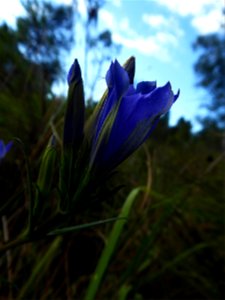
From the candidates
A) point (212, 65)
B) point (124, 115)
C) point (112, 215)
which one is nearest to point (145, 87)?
point (124, 115)

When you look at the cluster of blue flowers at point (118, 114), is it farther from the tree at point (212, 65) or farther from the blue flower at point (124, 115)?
the tree at point (212, 65)

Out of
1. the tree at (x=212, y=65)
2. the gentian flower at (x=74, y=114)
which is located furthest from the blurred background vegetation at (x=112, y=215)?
the tree at (x=212, y=65)

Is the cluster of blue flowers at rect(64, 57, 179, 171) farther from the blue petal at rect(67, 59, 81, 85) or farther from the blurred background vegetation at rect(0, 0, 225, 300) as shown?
the blurred background vegetation at rect(0, 0, 225, 300)

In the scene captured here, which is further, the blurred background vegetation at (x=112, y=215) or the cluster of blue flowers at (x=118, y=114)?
the blurred background vegetation at (x=112, y=215)

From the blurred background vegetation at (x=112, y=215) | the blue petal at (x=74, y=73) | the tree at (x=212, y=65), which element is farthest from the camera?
the tree at (x=212, y=65)

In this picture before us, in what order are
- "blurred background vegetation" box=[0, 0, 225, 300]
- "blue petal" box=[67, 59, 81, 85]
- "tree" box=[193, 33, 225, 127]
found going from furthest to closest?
"tree" box=[193, 33, 225, 127] → "blurred background vegetation" box=[0, 0, 225, 300] → "blue petal" box=[67, 59, 81, 85]

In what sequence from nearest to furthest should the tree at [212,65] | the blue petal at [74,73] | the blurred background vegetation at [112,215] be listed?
the blue petal at [74,73], the blurred background vegetation at [112,215], the tree at [212,65]

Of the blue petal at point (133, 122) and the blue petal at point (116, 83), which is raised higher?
→ the blue petal at point (116, 83)

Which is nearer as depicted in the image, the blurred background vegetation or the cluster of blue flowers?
the cluster of blue flowers

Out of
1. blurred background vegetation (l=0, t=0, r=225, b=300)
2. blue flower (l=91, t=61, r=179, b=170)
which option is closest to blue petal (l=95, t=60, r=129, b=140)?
blue flower (l=91, t=61, r=179, b=170)
